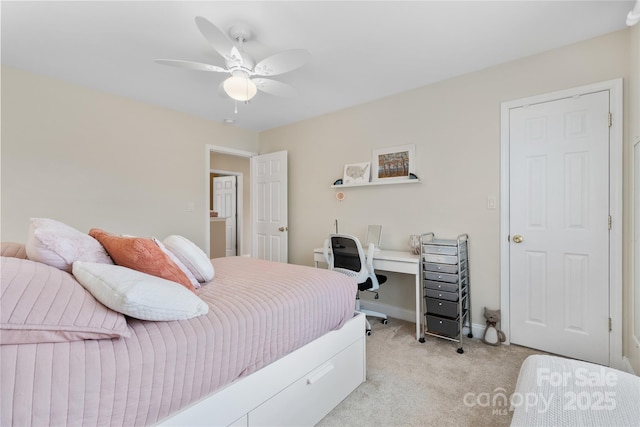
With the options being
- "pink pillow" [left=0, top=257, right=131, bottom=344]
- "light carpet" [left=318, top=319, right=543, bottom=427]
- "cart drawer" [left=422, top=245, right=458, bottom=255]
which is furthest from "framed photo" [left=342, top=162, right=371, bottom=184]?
"pink pillow" [left=0, top=257, right=131, bottom=344]

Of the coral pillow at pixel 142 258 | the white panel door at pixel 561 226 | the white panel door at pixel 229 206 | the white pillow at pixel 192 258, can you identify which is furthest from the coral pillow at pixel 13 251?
the white panel door at pixel 229 206

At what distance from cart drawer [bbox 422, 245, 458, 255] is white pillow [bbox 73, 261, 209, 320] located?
2014 mm

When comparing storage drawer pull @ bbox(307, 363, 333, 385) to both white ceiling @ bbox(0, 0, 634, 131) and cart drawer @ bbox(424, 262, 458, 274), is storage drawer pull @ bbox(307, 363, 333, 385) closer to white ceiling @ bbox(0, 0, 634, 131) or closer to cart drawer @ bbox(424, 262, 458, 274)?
cart drawer @ bbox(424, 262, 458, 274)

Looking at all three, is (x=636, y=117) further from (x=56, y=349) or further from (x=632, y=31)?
(x=56, y=349)

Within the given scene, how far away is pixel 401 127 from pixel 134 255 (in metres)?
2.79

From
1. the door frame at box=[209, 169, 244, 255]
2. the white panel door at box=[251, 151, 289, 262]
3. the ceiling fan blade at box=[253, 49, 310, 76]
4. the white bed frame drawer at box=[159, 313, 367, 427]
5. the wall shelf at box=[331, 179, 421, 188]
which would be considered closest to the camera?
the white bed frame drawer at box=[159, 313, 367, 427]

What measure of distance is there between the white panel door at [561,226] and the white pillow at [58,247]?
3.00m

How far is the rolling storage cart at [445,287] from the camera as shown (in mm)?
2504

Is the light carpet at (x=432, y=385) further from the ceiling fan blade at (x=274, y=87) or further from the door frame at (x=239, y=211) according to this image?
the door frame at (x=239, y=211)

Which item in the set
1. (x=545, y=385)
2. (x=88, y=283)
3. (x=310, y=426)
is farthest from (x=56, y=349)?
(x=545, y=385)

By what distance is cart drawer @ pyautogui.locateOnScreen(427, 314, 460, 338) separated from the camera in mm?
2502

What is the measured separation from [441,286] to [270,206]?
265 cm

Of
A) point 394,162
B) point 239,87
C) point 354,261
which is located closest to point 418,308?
point 354,261

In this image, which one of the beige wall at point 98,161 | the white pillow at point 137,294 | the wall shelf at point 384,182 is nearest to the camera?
the white pillow at point 137,294
